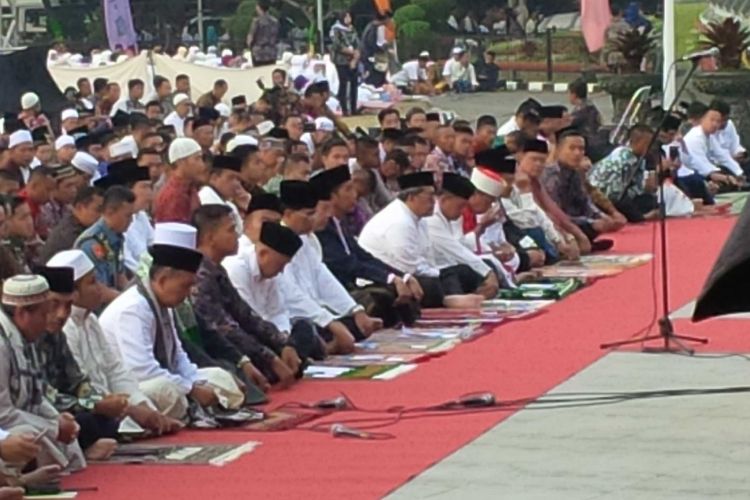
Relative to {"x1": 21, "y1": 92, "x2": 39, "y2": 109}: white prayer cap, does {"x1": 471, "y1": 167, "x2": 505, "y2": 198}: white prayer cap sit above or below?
below

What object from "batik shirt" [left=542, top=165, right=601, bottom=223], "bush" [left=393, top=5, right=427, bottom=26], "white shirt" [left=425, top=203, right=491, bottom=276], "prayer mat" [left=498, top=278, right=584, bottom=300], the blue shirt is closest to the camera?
the blue shirt

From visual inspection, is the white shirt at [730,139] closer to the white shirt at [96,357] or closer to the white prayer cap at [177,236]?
the white prayer cap at [177,236]

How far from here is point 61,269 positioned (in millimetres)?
6844

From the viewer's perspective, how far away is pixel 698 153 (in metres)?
17.9

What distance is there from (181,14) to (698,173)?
77.2 ft

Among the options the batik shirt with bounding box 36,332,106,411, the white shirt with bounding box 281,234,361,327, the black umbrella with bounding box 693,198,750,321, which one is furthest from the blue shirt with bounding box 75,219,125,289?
the black umbrella with bounding box 693,198,750,321

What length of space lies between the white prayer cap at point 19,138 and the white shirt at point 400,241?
2.83 m

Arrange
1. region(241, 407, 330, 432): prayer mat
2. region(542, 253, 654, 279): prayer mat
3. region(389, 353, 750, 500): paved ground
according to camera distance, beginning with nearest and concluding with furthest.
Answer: region(389, 353, 750, 500): paved ground → region(241, 407, 330, 432): prayer mat → region(542, 253, 654, 279): prayer mat

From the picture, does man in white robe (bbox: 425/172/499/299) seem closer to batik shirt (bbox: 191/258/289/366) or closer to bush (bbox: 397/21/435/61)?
batik shirt (bbox: 191/258/289/366)

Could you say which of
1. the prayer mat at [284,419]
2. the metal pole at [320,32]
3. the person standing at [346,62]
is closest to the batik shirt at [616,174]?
the prayer mat at [284,419]

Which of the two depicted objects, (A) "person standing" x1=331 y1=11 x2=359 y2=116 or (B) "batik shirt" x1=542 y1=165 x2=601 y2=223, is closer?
(B) "batik shirt" x1=542 y1=165 x2=601 y2=223

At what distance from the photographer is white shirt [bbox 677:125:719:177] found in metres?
17.7

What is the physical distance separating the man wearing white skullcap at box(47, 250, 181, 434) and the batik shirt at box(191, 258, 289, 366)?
1082mm

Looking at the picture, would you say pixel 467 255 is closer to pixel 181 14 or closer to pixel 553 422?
pixel 553 422
